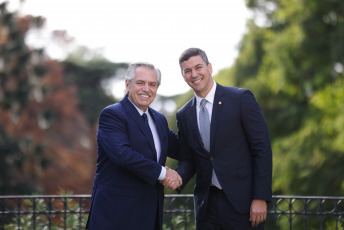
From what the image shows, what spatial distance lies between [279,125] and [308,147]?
3057 millimetres

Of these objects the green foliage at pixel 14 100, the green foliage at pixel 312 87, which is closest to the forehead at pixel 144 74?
the green foliage at pixel 312 87

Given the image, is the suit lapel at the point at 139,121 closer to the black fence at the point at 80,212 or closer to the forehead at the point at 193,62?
the forehead at the point at 193,62

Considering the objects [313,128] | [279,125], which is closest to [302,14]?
[313,128]

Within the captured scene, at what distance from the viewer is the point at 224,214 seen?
3557 millimetres

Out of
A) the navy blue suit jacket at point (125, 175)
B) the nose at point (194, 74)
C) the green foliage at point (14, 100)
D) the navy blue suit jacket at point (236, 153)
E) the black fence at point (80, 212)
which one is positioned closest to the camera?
the navy blue suit jacket at point (125, 175)

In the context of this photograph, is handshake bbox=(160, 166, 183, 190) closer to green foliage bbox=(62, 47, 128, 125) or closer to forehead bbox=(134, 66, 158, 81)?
forehead bbox=(134, 66, 158, 81)

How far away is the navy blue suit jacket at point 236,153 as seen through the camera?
3533mm

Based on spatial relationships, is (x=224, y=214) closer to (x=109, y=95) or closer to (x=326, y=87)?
(x=326, y=87)

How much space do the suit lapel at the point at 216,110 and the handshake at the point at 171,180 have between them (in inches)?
13.3

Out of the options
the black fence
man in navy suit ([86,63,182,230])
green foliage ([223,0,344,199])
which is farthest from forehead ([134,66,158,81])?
green foliage ([223,0,344,199])

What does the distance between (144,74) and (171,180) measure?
2.69 ft

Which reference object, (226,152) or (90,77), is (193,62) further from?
(90,77)

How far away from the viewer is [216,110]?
12.0 ft

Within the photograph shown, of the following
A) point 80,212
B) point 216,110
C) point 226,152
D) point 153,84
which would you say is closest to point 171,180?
point 226,152
